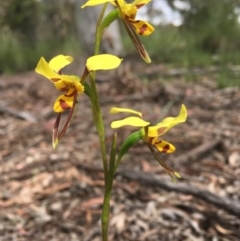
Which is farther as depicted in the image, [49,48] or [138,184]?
[49,48]

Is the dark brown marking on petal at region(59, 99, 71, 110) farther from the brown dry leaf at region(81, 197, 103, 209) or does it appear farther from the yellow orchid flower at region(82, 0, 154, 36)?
the brown dry leaf at region(81, 197, 103, 209)

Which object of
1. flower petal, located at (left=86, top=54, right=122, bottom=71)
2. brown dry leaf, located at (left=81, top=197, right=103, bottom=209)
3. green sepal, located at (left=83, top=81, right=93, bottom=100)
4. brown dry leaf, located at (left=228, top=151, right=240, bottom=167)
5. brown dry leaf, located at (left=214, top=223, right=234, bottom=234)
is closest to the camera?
flower petal, located at (left=86, top=54, right=122, bottom=71)

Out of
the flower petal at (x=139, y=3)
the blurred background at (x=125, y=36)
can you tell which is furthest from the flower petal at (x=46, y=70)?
the blurred background at (x=125, y=36)

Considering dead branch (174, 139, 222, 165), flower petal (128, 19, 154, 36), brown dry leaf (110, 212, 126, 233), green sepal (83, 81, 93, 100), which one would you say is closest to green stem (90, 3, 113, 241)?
green sepal (83, 81, 93, 100)

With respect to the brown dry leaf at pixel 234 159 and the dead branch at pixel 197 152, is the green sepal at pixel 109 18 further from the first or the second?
the brown dry leaf at pixel 234 159

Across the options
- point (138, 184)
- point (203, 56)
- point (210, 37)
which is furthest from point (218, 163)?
point (210, 37)

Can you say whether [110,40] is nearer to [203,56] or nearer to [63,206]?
[203,56]

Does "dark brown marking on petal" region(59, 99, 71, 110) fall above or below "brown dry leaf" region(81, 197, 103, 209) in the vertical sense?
above

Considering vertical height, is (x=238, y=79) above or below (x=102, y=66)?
below
